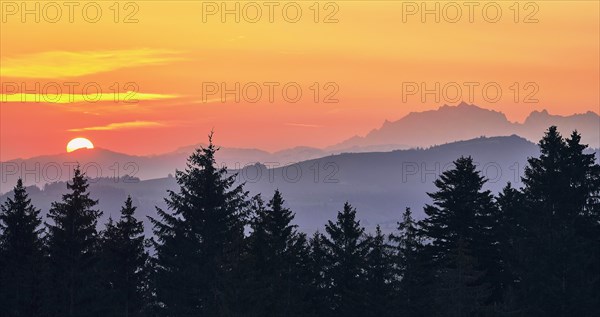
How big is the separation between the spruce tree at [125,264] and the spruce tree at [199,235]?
358 cm

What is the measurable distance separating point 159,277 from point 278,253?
7.51 metres

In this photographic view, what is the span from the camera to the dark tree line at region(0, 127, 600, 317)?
53.9 metres

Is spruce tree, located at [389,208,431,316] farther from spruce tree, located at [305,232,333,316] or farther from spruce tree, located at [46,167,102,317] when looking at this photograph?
spruce tree, located at [46,167,102,317]

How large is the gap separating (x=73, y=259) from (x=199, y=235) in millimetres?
7462

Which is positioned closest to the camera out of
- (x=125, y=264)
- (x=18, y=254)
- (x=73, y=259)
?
(x=73, y=259)

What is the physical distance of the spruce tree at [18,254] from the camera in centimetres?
5438

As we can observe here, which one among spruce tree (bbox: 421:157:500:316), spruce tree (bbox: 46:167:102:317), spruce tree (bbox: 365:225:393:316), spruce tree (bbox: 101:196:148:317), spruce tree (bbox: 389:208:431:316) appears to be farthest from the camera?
spruce tree (bbox: 421:157:500:316)

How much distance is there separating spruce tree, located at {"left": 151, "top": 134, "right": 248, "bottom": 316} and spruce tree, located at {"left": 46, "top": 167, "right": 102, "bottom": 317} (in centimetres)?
444

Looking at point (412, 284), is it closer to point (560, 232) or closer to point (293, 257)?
point (293, 257)

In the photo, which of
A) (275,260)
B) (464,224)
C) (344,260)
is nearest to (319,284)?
(344,260)

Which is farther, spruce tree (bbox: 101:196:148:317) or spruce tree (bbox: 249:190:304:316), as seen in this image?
spruce tree (bbox: 101:196:148:317)

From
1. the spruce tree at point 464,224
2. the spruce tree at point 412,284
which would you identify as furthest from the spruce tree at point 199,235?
the spruce tree at point 464,224

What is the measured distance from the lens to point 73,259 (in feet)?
179

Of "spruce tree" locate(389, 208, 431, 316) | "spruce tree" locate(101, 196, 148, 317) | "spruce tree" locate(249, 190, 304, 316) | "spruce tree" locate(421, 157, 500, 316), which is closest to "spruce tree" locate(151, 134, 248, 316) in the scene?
"spruce tree" locate(249, 190, 304, 316)
